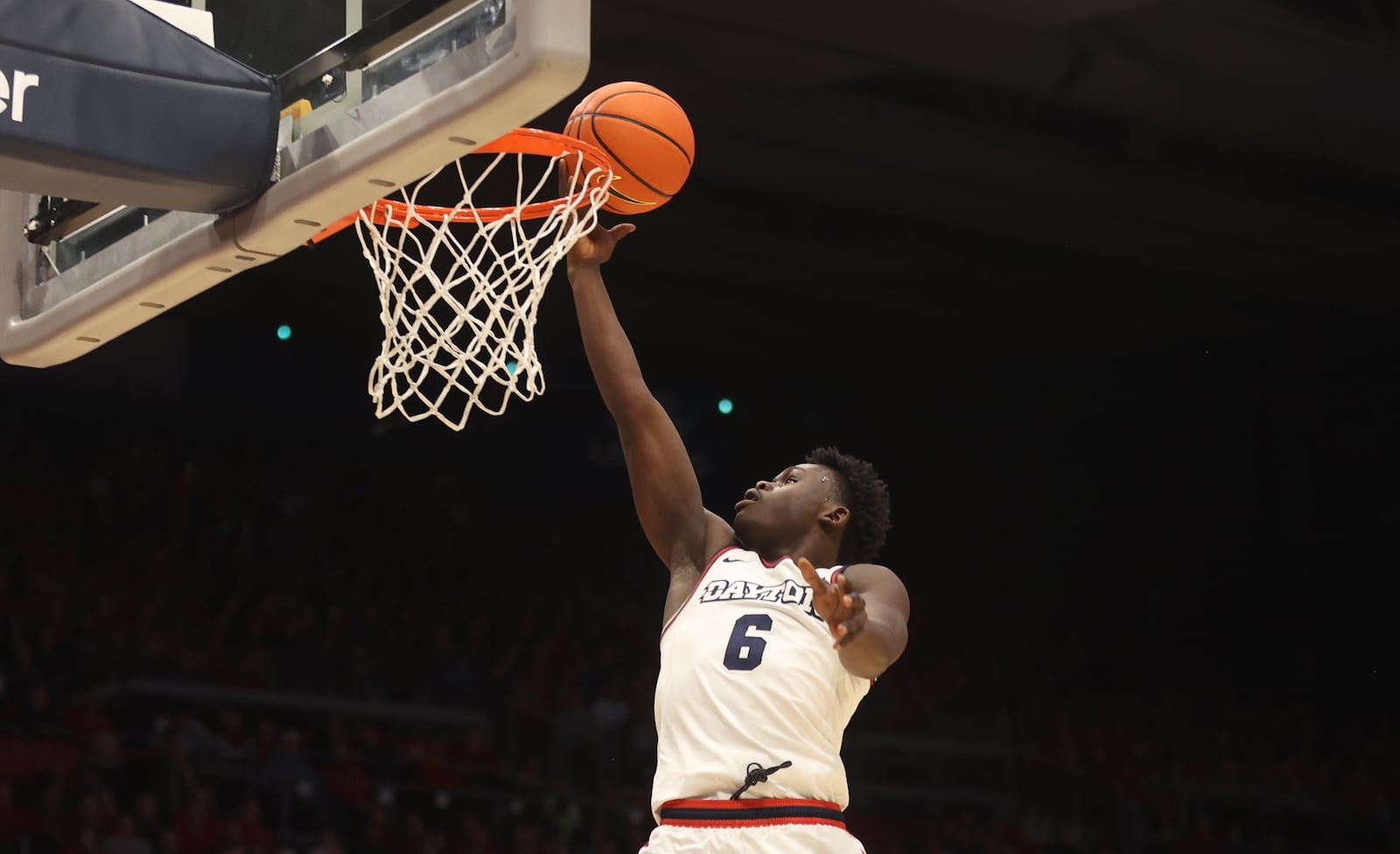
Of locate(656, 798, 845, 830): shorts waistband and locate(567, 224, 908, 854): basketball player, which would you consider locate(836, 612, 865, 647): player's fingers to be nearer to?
locate(567, 224, 908, 854): basketball player

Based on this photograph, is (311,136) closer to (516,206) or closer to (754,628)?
(516,206)

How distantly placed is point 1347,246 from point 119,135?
11.7 meters

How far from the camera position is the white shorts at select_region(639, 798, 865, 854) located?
383 cm

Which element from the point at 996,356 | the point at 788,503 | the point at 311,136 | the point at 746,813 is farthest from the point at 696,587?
the point at 996,356

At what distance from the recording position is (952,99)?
11156mm

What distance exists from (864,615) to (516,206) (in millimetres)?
1221

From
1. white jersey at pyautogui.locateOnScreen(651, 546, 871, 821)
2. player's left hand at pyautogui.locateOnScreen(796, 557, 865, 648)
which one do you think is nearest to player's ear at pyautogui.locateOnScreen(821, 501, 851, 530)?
white jersey at pyautogui.locateOnScreen(651, 546, 871, 821)

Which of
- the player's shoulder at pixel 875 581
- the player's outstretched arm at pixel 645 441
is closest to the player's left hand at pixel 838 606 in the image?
the player's shoulder at pixel 875 581

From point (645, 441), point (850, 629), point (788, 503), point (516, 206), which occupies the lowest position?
point (850, 629)

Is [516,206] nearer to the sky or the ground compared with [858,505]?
nearer to the sky

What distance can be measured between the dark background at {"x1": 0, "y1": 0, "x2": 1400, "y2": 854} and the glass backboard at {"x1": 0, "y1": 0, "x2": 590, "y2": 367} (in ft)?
21.9

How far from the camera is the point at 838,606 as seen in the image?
3.64 m

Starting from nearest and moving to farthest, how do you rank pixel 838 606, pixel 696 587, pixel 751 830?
pixel 838 606
pixel 751 830
pixel 696 587

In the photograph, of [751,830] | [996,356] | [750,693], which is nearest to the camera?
[751,830]
